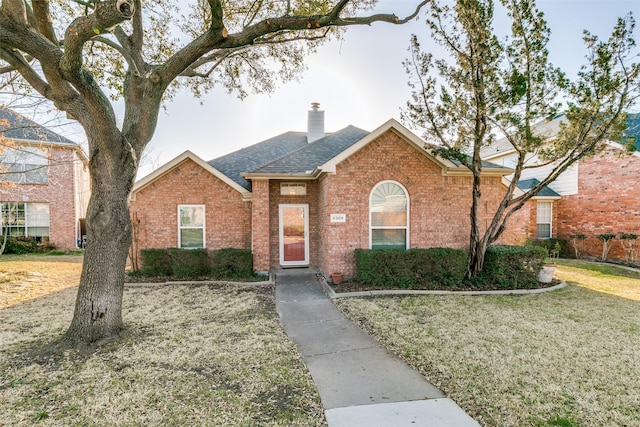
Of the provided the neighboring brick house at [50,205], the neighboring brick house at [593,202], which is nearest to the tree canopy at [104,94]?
the neighboring brick house at [593,202]

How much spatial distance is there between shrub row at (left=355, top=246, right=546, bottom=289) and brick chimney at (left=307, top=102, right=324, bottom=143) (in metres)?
7.57

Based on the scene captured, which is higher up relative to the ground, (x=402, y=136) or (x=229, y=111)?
(x=229, y=111)

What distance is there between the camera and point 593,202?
14.3 meters

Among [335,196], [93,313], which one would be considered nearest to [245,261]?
[335,196]

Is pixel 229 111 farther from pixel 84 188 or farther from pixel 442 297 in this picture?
pixel 84 188

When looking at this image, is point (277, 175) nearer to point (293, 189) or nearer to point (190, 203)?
point (293, 189)

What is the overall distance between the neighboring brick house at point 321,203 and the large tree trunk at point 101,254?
5.22 m

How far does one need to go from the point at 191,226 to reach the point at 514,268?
11.0m

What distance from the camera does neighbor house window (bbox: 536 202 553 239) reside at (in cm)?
1619

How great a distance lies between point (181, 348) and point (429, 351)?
13.4 feet

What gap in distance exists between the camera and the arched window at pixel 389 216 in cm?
986

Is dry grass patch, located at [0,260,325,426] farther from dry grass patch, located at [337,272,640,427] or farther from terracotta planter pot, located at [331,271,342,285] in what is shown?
terracotta planter pot, located at [331,271,342,285]

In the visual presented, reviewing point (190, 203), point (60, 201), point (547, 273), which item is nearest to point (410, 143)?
point (547, 273)

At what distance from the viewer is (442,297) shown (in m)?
8.07
